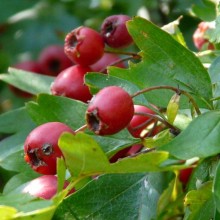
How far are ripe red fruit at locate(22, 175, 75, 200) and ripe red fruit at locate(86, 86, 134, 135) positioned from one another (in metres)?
0.11

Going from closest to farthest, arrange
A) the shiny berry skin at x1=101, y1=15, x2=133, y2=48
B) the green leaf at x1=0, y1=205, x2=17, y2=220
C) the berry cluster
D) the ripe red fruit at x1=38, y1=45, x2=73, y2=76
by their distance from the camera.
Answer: the green leaf at x1=0, y1=205, x2=17, y2=220 < the berry cluster < the shiny berry skin at x1=101, y1=15, x2=133, y2=48 < the ripe red fruit at x1=38, y1=45, x2=73, y2=76

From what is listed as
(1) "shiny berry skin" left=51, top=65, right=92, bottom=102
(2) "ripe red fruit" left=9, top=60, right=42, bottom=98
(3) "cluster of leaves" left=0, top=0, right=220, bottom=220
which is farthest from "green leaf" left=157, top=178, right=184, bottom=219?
(2) "ripe red fruit" left=9, top=60, right=42, bottom=98

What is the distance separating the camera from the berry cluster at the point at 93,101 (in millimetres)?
1099

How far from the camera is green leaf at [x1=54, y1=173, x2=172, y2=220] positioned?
1.14m

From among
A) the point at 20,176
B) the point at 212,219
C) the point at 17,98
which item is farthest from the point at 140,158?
the point at 17,98

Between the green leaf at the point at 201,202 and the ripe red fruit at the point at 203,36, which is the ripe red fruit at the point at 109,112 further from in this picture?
the ripe red fruit at the point at 203,36

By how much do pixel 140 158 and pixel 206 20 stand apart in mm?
531

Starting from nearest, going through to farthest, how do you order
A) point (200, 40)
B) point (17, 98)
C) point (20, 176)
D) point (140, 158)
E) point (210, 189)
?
point (140, 158), point (210, 189), point (20, 176), point (200, 40), point (17, 98)

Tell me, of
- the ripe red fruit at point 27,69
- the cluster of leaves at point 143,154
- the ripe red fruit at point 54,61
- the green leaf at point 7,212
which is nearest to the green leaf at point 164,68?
the cluster of leaves at point 143,154

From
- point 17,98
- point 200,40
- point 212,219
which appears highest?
point 200,40

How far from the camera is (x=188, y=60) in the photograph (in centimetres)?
120

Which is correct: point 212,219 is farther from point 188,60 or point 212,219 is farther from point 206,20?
point 206,20

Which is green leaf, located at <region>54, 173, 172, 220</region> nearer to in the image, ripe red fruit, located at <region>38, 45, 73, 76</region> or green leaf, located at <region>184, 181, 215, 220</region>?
green leaf, located at <region>184, 181, 215, 220</region>

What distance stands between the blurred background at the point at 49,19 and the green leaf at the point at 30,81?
1.56 ft
